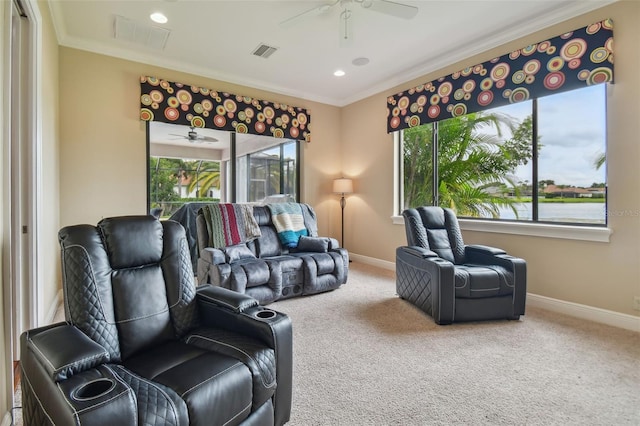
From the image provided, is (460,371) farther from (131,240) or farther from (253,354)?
(131,240)

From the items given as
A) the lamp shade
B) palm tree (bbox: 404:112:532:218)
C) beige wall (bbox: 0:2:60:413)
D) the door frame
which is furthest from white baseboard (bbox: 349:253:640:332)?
beige wall (bbox: 0:2:60:413)

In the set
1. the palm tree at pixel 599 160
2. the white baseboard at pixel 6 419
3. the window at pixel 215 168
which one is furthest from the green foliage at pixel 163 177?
the palm tree at pixel 599 160

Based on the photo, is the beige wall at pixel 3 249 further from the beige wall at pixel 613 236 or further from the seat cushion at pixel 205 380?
the beige wall at pixel 613 236

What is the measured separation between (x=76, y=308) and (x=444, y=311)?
2580 mm

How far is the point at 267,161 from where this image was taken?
521 centimetres

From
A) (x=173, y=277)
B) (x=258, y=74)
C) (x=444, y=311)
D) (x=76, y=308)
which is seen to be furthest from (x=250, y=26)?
(x=444, y=311)

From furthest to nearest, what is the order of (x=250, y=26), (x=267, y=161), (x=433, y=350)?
(x=267, y=161) < (x=250, y=26) < (x=433, y=350)

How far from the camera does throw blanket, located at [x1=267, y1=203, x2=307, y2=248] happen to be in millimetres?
3990

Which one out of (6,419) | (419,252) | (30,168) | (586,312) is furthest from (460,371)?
(30,168)

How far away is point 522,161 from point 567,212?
0.69 meters

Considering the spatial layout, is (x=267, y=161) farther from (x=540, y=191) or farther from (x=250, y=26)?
(x=540, y=191)

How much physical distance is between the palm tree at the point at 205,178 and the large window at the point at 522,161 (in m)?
2.87

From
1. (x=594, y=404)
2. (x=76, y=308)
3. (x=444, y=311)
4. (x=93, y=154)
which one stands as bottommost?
(x=594, y=404)

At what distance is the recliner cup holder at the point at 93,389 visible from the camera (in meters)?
0.94
